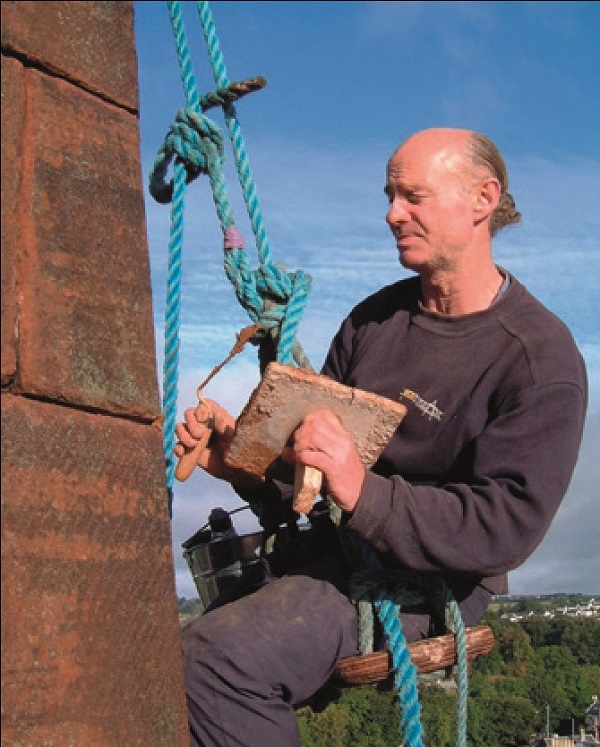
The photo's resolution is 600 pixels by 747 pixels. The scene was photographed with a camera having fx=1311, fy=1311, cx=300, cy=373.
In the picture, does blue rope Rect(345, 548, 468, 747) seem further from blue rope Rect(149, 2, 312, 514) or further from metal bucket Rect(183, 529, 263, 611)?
metal bucket Rect(183, 529, 263, 611)

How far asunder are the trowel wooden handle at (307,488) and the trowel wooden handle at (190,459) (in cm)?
55

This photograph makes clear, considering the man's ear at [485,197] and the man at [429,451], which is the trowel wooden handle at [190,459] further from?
the man's ear at [485,197]

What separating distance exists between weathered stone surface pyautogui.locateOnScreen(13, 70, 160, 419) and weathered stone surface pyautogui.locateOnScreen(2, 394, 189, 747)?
11 cm

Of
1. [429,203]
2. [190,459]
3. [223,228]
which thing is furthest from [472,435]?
[223,228]

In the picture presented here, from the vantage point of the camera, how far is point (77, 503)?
10.9 ft

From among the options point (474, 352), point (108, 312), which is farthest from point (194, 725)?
point (474, 352)

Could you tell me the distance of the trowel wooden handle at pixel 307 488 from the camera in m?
3.62

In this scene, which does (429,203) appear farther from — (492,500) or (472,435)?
(492,500)

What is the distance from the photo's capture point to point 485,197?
4277mm

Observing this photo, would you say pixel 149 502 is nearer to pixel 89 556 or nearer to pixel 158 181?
pixel 89 556

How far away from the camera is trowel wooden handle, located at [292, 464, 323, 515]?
362 cm

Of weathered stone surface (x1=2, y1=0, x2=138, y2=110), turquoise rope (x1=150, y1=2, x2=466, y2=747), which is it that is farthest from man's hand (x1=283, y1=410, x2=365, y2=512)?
weathered stone surface (x1=2, y1=0, x2=138, y2=110)

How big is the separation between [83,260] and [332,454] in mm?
857

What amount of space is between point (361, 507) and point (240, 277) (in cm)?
107
